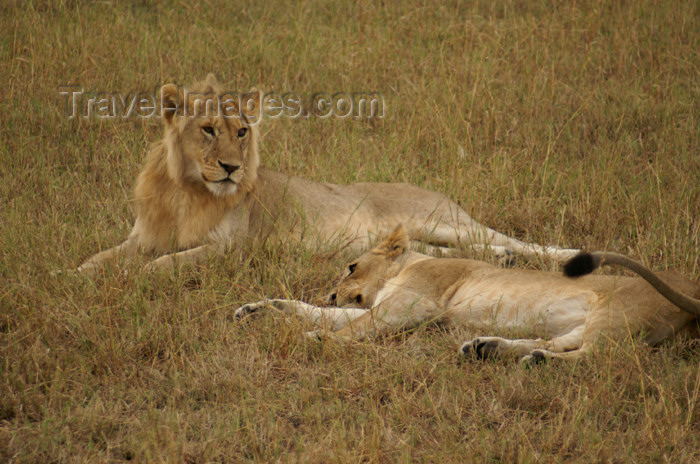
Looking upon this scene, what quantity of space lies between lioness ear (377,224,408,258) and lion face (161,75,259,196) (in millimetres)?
1038

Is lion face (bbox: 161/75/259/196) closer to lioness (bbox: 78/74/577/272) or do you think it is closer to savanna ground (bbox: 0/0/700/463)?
lioness (bbox: 78/74/577/272)

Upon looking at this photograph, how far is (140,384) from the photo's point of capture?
3047 mm

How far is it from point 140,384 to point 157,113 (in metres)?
3.93

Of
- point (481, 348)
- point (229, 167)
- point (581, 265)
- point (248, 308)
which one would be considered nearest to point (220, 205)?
point (229, 167)

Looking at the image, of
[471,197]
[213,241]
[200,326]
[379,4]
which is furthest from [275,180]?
[379,4]

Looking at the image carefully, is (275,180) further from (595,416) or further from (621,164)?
(595,416)

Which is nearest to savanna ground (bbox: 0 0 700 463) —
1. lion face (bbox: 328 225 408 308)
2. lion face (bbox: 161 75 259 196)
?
lion face (bbox: 328 225 408 308)

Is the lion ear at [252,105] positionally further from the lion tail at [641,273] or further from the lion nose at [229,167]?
the lion tail at [641,273]

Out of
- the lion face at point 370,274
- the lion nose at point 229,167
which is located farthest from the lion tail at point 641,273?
the lion nose at point 229,167

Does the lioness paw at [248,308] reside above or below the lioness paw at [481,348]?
below

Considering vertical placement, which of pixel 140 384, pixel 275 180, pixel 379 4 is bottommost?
pixel 140 384

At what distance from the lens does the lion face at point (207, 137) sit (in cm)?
452

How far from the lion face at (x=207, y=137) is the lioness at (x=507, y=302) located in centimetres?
100

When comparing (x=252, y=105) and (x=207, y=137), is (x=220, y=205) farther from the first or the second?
(x=252, y=105)
